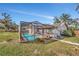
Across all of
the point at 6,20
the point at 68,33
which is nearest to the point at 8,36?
the point at 6,20

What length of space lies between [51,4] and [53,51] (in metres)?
0.41

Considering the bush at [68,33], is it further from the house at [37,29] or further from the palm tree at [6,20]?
the palm tree at [6,20]

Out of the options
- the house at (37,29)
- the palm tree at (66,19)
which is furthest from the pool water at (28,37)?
the palm tree at (66,19)

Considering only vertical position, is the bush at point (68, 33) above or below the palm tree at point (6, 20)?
below

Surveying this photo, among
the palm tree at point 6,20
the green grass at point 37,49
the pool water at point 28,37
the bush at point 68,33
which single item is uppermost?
the palm tree at point 6,20

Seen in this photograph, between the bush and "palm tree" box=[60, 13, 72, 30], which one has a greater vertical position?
"palm tree" box=[60, 13, 72, 30]

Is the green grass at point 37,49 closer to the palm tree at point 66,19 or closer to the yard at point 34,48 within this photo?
the yard at point 34,48

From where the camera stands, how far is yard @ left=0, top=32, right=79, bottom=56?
1.95m

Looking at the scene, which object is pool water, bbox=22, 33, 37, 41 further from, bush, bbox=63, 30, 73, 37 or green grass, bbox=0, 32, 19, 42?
bush, bbox=63, 30, 73, 37

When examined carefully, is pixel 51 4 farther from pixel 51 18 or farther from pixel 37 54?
pixel 37 54

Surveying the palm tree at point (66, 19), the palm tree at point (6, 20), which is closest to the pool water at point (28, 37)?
the palm tree at point (6, 20)

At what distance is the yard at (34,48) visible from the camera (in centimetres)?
195

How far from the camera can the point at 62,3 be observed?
1.96 meters

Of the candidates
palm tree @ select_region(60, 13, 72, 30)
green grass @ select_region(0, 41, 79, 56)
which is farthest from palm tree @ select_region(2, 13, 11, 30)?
palm tree @ select_region(60, 13, 72, 30)
